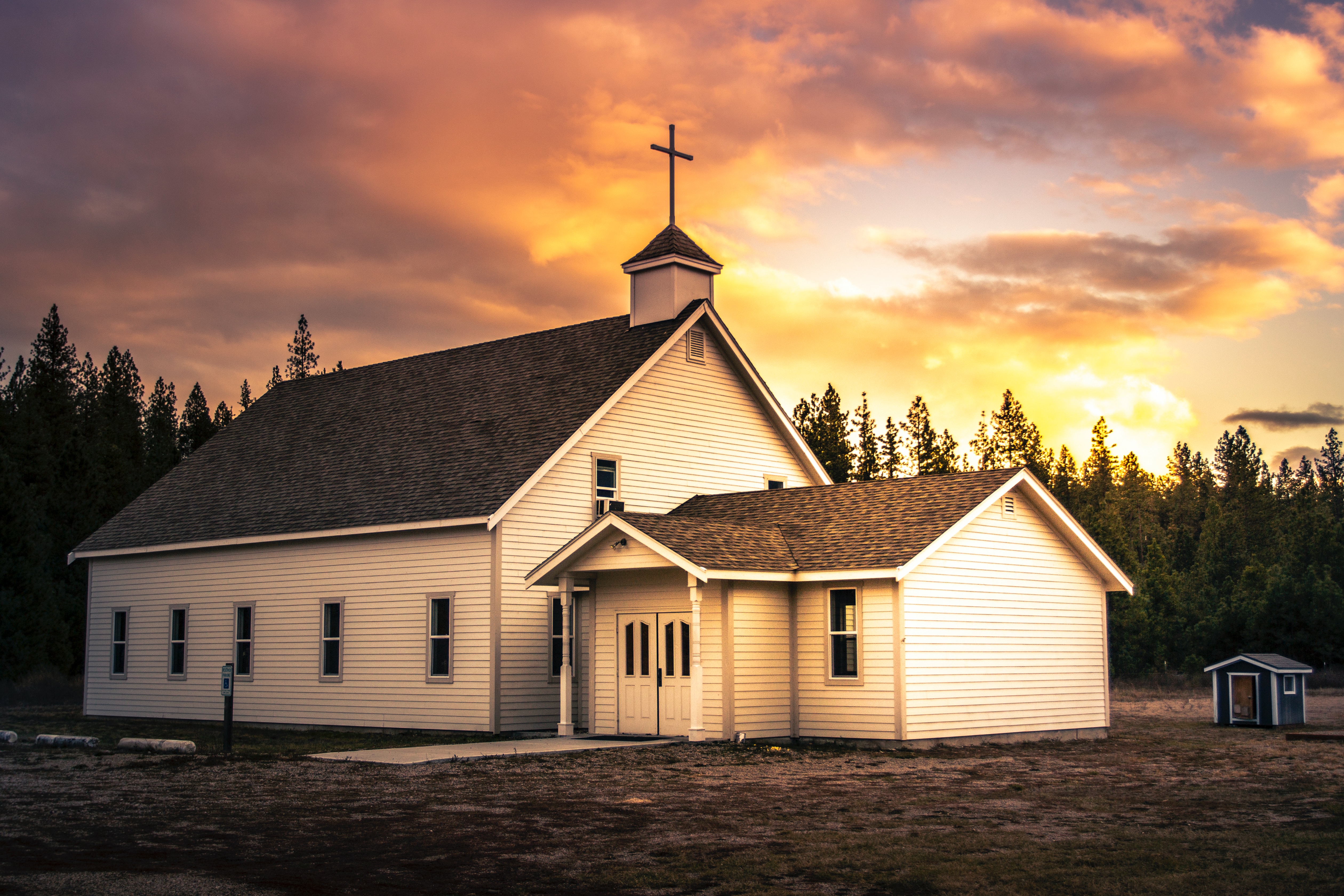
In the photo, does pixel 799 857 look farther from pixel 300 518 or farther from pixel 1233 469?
pixel 1233 469

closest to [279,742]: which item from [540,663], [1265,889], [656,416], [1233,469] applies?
[540,663]

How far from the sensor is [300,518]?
28203 mm

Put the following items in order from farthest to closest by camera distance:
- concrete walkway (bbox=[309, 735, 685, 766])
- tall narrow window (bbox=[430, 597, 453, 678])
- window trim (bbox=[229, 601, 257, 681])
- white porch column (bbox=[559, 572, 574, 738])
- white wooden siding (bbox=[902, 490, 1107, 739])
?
1. window trim (bbox=[229, 601, 257, 681])
2. tall narrow window (bbox=[430, 597, 453, 678])
3. white porch column (bbox=[559, 572, 574, 738])
4. white wooden siding (bbox=[902, 490, 1107, 739])
5. concrete walkway (bbox=[309, 735, 685, 766])

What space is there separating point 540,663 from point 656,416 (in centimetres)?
598

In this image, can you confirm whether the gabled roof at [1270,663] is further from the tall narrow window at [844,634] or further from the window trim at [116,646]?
the window trim at [116,646]

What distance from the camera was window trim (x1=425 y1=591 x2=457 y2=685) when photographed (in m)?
24.6

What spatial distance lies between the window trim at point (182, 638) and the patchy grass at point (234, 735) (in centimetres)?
106

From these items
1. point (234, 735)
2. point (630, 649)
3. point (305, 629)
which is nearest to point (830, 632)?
point (630, 649)

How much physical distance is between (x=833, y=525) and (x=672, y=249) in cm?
804

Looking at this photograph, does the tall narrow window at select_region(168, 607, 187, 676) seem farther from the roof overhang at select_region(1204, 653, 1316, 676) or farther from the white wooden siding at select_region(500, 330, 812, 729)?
the roof overhang at select_region(1204, 653, 1316, 676)

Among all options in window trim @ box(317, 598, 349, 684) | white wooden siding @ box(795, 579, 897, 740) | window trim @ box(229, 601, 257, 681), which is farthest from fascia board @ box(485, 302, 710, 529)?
window trim @ box(229, 601, 257, 681)

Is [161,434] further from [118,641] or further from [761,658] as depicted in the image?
[761,658]

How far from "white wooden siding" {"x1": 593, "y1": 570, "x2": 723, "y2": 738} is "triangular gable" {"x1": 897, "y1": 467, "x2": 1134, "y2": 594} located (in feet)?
10.8

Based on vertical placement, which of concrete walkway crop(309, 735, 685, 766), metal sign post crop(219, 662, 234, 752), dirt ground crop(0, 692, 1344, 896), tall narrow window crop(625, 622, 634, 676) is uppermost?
tall narrow window crop(625, 622, 634, 676)
